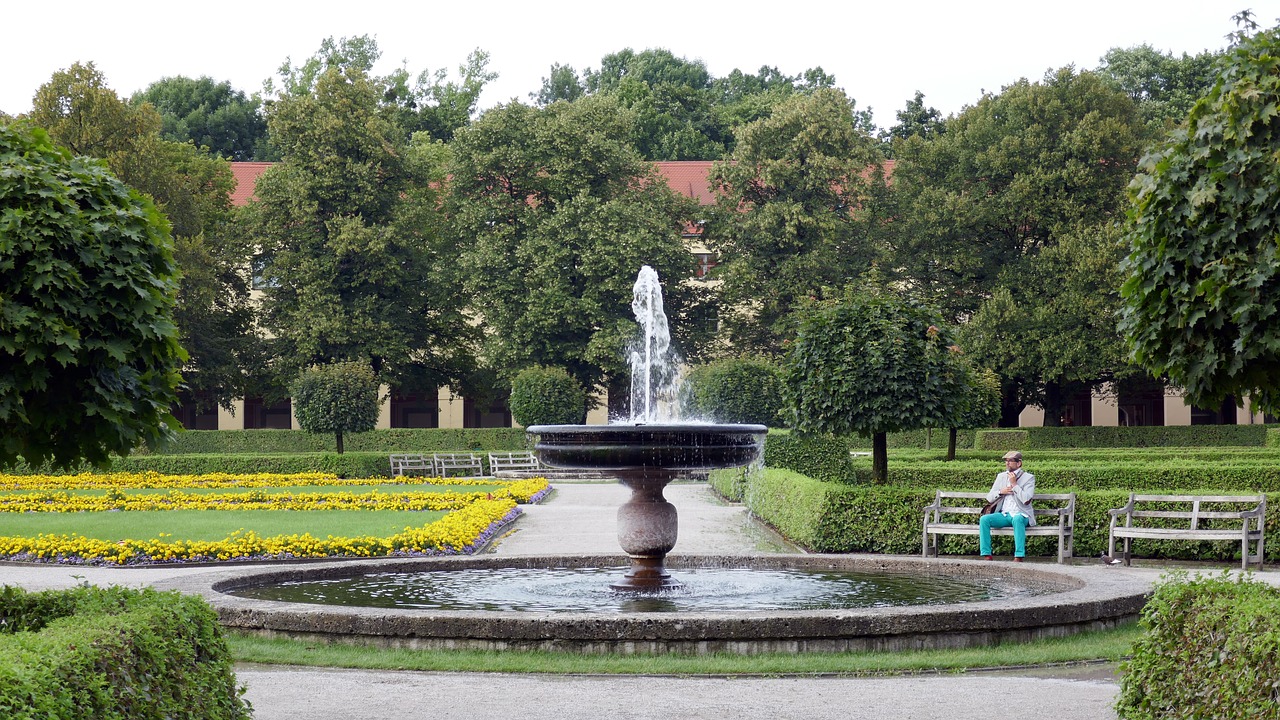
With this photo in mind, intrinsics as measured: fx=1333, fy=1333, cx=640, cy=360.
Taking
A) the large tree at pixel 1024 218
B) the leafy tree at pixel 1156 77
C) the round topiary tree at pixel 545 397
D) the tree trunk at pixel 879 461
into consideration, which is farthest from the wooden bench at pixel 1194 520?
the leafy tree at pixel 1156 77

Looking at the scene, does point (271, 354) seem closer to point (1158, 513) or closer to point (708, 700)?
point (1158, 513)

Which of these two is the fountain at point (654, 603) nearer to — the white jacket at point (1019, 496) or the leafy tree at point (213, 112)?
the white jacket at point (1019, 496)

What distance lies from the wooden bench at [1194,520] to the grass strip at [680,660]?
5.87 m

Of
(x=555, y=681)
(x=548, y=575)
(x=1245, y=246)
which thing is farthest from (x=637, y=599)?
(x=1245, y=246)

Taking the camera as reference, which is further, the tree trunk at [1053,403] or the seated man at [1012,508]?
the tree trunk at [1053,403]

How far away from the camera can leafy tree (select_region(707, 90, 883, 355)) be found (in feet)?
135

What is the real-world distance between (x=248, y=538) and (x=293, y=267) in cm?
2762

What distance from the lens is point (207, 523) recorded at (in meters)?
19.6

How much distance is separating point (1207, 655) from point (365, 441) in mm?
39727

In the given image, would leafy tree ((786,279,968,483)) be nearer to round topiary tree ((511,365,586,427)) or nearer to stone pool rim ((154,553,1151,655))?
stone pool rim ((154,553,1151,655))

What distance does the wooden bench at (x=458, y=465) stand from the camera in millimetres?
36094

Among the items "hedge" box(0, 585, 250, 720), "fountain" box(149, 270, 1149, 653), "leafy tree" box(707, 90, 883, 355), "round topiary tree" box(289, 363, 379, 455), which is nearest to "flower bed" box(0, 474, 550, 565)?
"fountain" box(149, 270, 1149, 653)

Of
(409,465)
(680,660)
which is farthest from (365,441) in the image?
(680,660)

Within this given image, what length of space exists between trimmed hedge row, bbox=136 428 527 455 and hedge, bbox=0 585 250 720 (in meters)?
35.9
